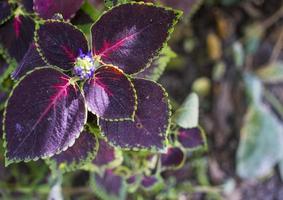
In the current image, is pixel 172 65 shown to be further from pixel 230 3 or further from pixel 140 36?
pixel 140 36

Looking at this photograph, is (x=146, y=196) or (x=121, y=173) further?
(x=146, y=196)

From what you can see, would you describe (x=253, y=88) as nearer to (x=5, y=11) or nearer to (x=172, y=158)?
(x=172, y=158)

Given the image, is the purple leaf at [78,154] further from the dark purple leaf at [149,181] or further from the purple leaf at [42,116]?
the dark purple leaf at [149,181]

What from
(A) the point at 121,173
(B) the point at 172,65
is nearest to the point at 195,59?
(B) the point at 172,65

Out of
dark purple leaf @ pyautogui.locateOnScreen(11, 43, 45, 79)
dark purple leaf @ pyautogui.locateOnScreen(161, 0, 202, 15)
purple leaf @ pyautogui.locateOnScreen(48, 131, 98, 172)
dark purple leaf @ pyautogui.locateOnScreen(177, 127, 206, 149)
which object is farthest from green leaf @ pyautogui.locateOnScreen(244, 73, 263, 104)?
dark purple leaf @ pyautogui.locateOnScreen(11, 43, 45, 79)

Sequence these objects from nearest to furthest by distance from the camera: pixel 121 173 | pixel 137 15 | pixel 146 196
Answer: pixel 137 15, pixel 121 173, pixel 146 196

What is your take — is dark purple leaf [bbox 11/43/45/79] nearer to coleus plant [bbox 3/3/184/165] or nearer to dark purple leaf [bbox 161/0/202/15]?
coleus plant [bbox 3/3/184/165]

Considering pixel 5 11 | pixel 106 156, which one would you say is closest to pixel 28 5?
pixel 5 11

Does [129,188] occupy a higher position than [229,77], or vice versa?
[129,188]
